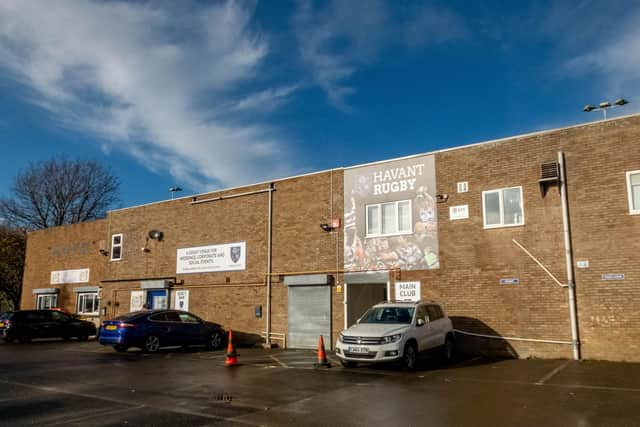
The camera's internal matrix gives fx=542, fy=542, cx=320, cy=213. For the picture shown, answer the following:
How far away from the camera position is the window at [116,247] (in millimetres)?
28109

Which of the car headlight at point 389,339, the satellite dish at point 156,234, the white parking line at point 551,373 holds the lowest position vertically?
the white parking line at point 551,373

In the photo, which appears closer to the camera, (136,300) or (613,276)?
(613,276)

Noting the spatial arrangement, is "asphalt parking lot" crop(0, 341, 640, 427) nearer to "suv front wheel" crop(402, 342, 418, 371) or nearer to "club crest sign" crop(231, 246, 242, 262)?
"suv front wheel" crop(402, 342, 418, 371)

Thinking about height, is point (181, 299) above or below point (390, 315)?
above

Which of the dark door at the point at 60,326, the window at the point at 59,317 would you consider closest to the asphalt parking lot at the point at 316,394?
the dark door at the point at 60,326

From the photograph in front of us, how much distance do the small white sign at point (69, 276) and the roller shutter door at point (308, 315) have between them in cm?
1548

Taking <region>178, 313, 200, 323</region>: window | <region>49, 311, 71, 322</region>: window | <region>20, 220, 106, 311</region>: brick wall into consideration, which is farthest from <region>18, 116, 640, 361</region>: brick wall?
<region>20, 220, 106, 311</region>: brick wall

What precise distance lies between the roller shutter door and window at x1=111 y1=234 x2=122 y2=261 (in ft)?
39.2

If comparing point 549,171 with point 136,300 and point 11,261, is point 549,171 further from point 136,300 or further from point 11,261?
point 11,261

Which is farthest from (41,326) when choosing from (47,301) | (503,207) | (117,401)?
(503,207)

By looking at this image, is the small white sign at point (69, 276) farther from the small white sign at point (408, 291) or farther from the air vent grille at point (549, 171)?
the air vent grille at point (549, 171)

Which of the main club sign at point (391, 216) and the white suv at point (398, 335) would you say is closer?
the white suv at point (398, 335)

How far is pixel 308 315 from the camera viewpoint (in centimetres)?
1989

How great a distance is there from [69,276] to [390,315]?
2359 centimetres
